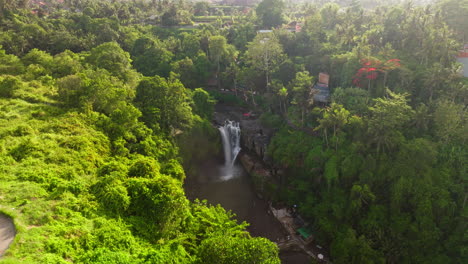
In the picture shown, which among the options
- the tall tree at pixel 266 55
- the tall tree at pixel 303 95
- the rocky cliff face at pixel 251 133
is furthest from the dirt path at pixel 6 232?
the tall tree at pixel 266 55

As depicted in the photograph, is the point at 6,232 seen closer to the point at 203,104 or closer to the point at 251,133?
the point at 203,104

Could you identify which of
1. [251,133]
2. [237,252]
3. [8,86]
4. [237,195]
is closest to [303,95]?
[251,133]

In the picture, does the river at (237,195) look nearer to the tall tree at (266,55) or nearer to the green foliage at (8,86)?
the tall tree at (266,55)

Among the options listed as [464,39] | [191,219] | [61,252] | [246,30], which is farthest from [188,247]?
[246,30]

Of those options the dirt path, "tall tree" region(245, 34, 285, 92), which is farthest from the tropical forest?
"tall tree" region(245, 34, 285, 92)

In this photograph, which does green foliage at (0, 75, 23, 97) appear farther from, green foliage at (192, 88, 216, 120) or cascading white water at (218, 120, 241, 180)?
cascading white water at (218, 120, 241, 180)

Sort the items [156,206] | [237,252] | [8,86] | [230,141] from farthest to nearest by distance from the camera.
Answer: [230,141]
[8,86]
[156,206]
[237,252]
